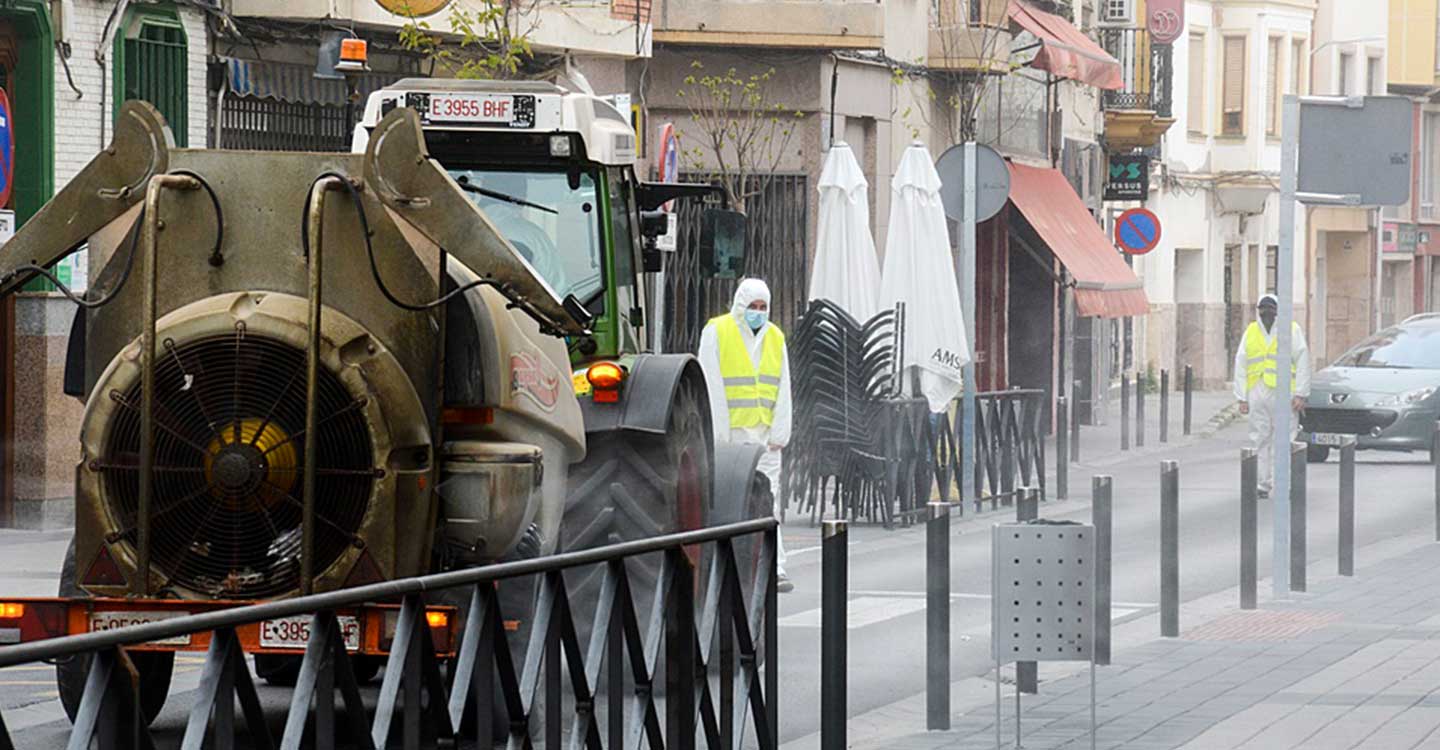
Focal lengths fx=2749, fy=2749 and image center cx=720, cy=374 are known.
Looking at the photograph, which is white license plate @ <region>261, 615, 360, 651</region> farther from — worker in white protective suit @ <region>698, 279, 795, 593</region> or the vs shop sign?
the vs shop sign

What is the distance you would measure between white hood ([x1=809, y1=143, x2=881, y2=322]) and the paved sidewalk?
26.7 ft

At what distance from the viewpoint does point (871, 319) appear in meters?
21.2

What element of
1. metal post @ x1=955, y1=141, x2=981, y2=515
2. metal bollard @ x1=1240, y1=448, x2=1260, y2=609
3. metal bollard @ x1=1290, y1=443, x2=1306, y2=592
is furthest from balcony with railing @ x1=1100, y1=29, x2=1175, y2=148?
metal bollard @ x1=1240, y1=448, x2=1260, y2=609

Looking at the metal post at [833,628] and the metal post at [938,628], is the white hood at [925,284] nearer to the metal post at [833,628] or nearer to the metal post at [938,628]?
the metal post at [938,628]

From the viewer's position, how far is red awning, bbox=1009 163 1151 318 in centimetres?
3381

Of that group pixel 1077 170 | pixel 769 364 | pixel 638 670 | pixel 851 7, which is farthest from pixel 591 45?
pixel 638 670

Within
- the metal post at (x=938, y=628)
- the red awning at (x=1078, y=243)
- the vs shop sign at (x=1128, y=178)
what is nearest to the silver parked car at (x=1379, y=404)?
the red awning at (x=1078, y=243)

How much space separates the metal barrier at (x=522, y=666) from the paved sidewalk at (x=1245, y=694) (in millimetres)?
2648

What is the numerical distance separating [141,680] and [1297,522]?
11.9m

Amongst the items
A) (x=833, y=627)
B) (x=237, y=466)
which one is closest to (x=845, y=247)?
(x=237, y=466)

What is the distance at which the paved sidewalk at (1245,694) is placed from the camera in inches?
383

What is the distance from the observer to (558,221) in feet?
35.3

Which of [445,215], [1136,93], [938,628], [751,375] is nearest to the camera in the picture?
[445,215]

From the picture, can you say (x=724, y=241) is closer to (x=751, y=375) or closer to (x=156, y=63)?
(x=751, y=375)
